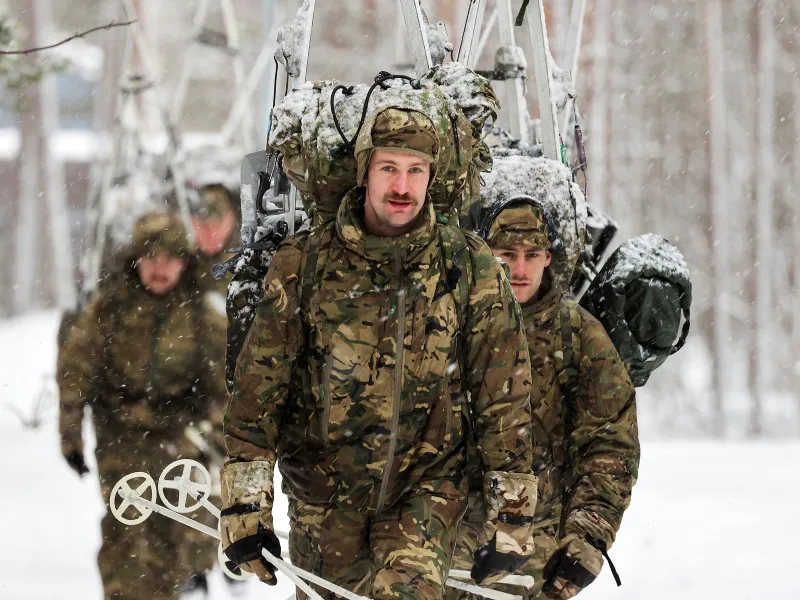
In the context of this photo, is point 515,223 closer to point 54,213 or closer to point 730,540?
point 730,540

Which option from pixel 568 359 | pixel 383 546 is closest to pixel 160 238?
pixel 568 359

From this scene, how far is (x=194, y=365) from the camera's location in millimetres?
6887

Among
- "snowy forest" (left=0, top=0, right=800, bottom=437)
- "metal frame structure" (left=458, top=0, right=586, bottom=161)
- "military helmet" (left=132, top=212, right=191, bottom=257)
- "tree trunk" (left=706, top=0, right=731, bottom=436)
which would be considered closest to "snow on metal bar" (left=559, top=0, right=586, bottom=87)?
"metal frame structure" (left=458, top=0, right=586, bottom=161)

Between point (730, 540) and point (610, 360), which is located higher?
point (610, 360)

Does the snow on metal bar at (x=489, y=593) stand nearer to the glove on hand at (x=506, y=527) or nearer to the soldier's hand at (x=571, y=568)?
the glove on hand at (x=506, y=527)

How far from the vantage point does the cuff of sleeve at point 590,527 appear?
12.6 feet

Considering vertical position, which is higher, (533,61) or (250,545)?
(533,61)

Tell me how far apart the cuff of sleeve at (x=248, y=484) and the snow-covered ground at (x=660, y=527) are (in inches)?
148

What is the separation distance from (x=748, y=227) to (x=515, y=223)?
75.9 feet

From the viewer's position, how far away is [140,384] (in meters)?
6.64

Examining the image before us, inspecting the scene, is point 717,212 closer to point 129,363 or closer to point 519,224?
point 129,363

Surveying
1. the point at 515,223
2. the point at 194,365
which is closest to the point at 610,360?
the point at 515,223

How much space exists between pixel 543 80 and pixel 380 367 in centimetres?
256

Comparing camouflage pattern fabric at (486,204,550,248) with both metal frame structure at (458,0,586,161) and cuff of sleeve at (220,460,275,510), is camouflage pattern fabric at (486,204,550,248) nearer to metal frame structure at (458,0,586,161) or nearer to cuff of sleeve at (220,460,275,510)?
metal frame structure at (458,0,586,161)
